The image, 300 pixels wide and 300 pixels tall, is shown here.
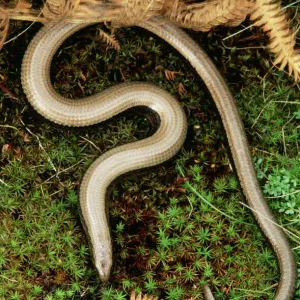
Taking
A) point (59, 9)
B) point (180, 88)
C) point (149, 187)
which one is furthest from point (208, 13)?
point (149, 187)

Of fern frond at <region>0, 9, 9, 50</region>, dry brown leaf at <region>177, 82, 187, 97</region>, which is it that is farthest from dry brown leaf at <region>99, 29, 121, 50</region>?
fern frond at <region>0, 9, 9, 50</region>

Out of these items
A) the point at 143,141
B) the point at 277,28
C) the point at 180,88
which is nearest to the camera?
the point at 277,28

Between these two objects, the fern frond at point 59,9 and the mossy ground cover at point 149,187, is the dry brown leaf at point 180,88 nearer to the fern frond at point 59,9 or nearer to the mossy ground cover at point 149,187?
the mossy ground cover at point 149,187

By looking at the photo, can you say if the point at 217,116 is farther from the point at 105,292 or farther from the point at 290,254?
the point at 105,292

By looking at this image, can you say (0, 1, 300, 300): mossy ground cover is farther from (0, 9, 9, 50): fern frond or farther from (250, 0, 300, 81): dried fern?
(250, 0, 300, 81): dried fern

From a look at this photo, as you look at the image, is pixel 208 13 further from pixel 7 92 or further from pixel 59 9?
pixel 7 92

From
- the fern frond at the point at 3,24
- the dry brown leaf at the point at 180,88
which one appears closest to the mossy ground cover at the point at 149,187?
the dry brown leaf at the point at 180,88
